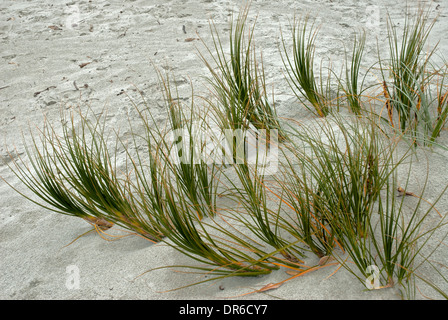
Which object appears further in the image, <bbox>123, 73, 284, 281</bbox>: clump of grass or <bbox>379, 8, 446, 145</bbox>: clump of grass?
<bbox>379, 8, 446, 145</bbox>: clump of grass

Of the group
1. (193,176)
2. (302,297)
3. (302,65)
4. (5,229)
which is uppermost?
(302,65)

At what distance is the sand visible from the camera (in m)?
1.42

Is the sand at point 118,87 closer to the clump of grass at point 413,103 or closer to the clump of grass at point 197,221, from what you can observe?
the clump of grass at point 197,221

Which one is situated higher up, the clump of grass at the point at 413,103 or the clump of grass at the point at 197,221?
the clump of grass at the point at 413,103

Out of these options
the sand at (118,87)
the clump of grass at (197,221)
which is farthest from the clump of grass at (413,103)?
the clump of grass at (197,221)

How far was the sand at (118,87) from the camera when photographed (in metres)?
1.42

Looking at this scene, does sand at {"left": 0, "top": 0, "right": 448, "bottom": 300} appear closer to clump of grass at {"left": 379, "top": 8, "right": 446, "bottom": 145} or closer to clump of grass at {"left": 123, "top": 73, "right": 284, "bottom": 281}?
clump of grass at {"left": 123, "top": 73, "right": 284, "bottom": 281}

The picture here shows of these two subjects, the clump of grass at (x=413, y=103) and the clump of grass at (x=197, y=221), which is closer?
the clump of grass at (x=197, y=221)

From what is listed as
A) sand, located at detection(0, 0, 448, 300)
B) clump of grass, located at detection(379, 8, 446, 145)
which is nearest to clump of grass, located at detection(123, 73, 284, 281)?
sand, located at detection(0, 0, 448, 300)

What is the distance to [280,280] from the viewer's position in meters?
1.33

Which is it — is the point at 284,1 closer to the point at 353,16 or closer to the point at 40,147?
the point at 353,16

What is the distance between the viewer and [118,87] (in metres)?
2.96

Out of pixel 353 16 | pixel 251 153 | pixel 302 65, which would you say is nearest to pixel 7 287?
pixel 251 153
